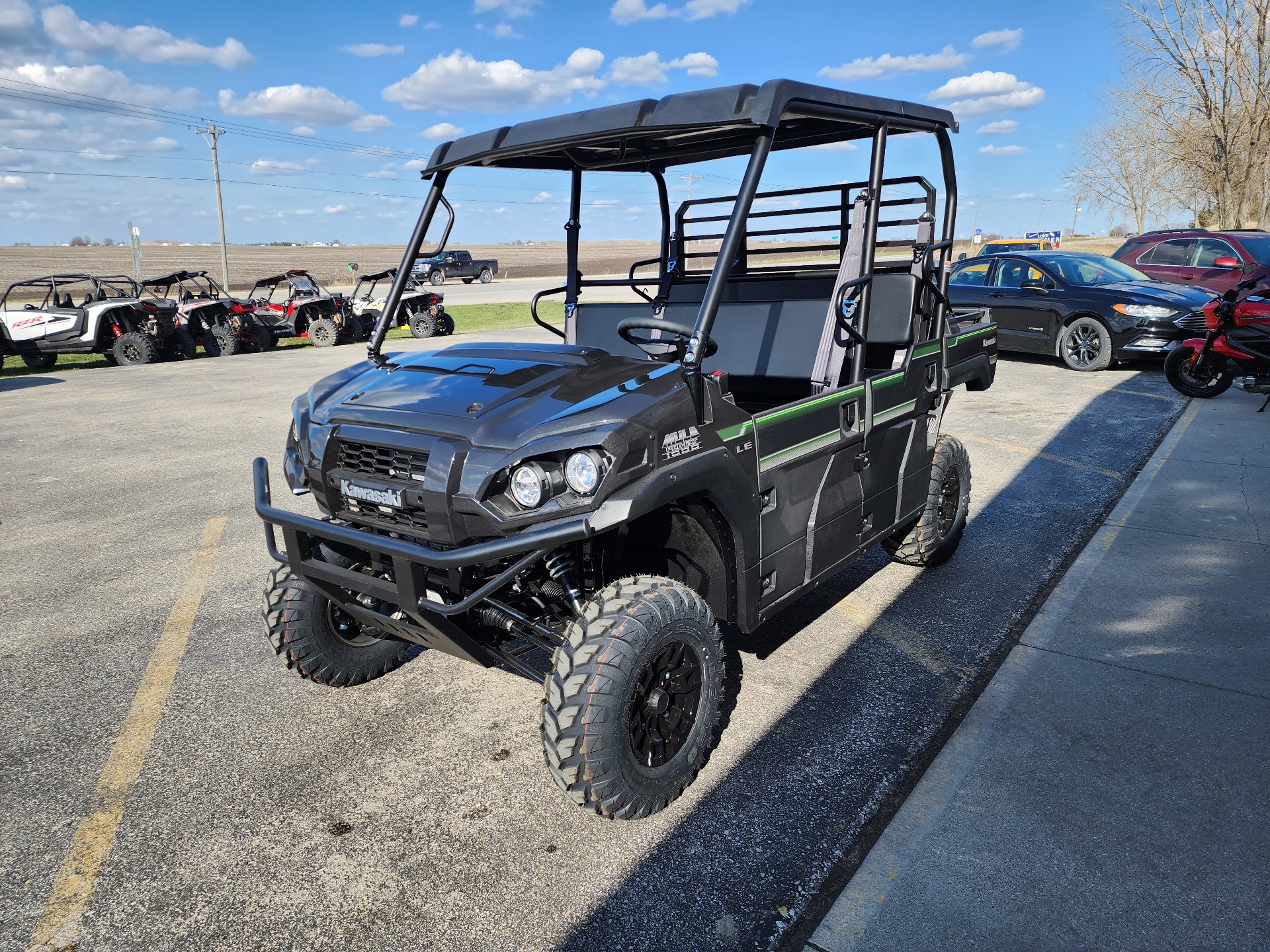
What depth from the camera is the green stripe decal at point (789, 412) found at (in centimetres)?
296

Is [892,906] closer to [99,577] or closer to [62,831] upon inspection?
[62,831]

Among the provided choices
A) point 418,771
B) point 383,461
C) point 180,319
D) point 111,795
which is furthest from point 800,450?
point 180,319

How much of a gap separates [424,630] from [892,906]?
161 cm

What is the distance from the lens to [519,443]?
2562 millimetres

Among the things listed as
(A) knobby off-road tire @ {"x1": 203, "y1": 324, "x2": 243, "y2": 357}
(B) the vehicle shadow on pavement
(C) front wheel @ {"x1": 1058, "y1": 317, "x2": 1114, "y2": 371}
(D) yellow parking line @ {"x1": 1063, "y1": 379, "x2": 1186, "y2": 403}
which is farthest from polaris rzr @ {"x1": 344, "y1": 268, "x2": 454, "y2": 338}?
(B) the vehicle shadow on pavement

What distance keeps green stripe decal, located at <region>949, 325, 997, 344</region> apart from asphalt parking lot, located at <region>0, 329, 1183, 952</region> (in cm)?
132

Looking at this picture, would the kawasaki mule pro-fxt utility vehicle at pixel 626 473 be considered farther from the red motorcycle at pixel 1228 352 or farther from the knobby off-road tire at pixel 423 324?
the knobby off-road tire at pixel 423 324

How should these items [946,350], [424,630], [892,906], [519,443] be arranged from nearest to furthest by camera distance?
1. [892,906]
2. [519,443]
3. [424,630]
4. [946,350]

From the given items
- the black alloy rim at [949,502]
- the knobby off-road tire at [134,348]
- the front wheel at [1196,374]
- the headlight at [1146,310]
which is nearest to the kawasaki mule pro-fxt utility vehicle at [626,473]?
the black alloy rim at [949,502]

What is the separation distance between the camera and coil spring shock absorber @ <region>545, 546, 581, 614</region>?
2.81m

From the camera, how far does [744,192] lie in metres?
2.84

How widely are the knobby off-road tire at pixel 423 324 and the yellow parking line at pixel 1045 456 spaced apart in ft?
41.9

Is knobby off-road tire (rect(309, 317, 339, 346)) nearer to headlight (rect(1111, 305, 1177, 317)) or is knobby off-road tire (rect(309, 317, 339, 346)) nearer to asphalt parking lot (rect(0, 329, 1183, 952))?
asphalt parking lot (rect(0, 329, 1183, 952))

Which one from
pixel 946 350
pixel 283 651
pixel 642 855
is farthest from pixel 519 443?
pixel 946 350
